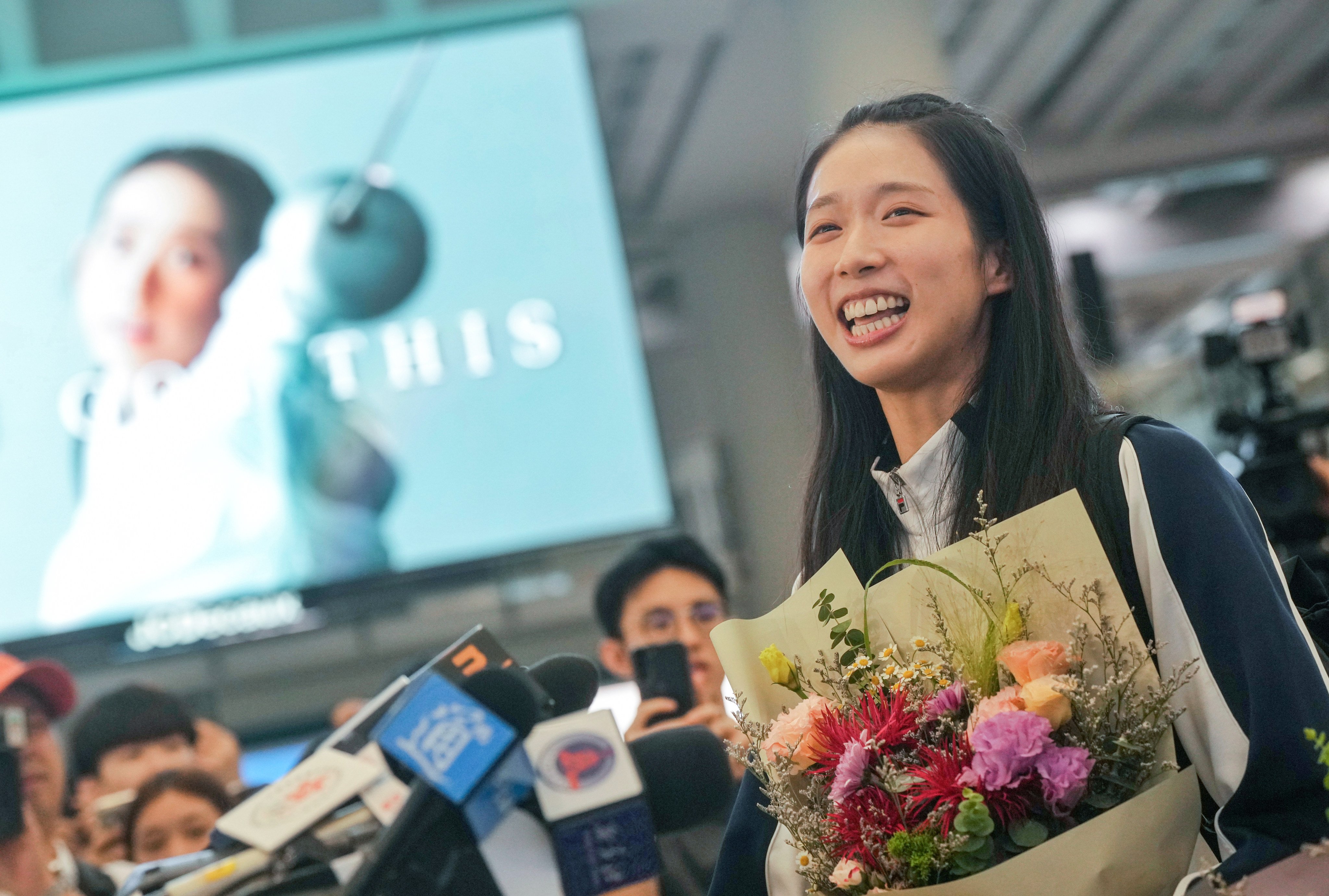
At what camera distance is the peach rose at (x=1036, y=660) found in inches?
38.2

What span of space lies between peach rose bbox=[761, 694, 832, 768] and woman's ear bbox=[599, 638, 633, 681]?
2.13 m

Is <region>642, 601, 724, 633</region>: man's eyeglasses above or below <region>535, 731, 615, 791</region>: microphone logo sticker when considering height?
above

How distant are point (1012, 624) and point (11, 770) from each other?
1451mm

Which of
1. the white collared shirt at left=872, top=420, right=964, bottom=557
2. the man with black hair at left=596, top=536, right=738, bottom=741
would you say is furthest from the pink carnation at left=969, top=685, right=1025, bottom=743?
the man with black hair at left=596, top=536, right=738, bottom=741

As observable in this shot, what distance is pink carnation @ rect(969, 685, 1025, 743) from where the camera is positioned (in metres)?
0.96

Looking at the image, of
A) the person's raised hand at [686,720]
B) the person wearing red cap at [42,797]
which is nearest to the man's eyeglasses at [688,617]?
the person's raised hand at [686,720]

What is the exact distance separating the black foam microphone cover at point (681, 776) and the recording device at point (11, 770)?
2.77 feet

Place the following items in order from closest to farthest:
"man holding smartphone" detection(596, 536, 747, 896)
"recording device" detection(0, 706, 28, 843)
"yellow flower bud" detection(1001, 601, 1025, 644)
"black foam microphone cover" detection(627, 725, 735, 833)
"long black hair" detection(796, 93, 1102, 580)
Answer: "yellow flower bud" detection(1001, 601, 1025, 644)
"long black hair" detection(796, 93, 1102, 580)
"black foam microphone cover" detection(627, 725, 735, 833)
"recording device" detection(0, 706, 28, 843)
"man holding smartphone" detection(596, 536, 747, 896)

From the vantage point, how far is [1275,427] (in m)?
3.83

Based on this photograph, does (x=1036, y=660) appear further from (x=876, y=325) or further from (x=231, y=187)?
(x=231, y=187)

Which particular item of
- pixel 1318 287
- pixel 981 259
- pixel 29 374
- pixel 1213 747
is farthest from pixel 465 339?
pixel 1318 287

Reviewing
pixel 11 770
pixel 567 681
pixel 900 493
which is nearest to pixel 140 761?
pixel 11 770

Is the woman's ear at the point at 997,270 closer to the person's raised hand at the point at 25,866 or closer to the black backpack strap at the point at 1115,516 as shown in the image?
the black backpack strap at the point at 1115,516

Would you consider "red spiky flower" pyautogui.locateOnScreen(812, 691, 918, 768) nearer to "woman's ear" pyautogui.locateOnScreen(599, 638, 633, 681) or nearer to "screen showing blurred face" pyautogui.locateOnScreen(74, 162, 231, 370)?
"woman's ear" pyautogui.locateOnScreen(599, 638, 633, 681)
